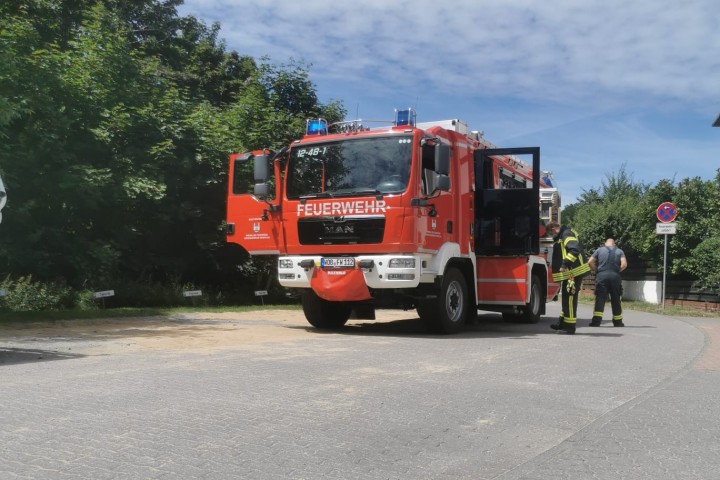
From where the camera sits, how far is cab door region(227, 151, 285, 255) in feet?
37.3

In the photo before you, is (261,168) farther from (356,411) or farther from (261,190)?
(356,411)

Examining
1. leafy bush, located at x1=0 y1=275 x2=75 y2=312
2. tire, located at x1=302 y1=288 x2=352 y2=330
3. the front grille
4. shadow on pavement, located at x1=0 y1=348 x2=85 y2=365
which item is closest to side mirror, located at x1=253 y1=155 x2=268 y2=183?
the front grille

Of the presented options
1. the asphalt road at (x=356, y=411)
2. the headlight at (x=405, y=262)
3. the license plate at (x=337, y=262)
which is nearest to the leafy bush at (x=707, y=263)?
the asphalt road at (x=356, y=411)

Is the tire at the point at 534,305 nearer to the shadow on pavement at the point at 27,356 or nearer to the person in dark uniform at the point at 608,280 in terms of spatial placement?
the person in dark uniform at the point at 608,280

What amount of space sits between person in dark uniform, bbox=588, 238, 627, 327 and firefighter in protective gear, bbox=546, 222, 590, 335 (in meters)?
1.84

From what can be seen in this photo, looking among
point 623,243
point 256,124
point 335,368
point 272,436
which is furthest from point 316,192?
point 623,243

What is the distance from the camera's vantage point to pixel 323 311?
40.8 feet

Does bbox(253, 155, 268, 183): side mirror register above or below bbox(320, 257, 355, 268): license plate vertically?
above

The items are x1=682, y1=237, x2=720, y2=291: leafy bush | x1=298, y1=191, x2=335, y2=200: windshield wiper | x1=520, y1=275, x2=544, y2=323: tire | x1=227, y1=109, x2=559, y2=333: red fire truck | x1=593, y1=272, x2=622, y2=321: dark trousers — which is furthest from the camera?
x1=682, y1=237, x2=720, y2=291: leafy bush

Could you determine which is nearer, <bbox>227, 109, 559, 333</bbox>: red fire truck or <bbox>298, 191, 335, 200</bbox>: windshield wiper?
<bbox>227, 109, 559, 333</bbox>: red fire truck

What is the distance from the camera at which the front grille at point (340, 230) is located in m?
10.4


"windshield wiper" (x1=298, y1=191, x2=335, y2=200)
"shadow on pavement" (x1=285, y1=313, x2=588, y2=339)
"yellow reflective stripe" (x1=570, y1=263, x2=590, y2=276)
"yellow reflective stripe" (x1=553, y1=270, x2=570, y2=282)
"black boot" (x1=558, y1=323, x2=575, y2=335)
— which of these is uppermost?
"windshield wiper" (x1=298, y1=191, x2=335, y2=200)

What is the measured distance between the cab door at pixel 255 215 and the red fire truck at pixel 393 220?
2cm

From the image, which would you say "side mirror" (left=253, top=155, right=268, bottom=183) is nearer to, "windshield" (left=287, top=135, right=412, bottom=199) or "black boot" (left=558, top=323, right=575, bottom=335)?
"windshield" (left=287, top=135, right=412, bottom=199)
